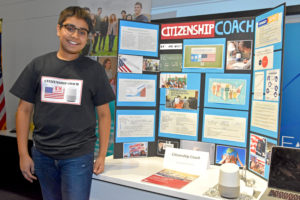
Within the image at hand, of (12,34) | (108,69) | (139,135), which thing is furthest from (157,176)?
(12,34)

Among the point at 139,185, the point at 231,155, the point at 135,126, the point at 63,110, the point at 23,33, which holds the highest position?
the point at 23,33

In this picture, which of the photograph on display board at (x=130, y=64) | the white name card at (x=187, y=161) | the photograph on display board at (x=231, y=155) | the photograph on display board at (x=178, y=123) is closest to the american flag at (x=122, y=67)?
the photograph on display board at (x=130, y=64)

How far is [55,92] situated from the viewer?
1369mm

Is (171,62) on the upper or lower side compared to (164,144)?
upper

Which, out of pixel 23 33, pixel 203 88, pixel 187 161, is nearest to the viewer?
pixel 187 161

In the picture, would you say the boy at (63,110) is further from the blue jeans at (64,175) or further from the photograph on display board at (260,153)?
the photograph on display board at (260,153)

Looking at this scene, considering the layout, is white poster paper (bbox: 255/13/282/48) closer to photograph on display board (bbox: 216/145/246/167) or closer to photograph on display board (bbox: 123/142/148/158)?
photograph on display board (bbox: 216/145/246/167)

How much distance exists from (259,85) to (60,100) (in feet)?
3.58

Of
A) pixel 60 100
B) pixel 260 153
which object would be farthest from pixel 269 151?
pixel 60 100

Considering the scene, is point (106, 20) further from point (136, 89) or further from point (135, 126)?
point (135, 126)

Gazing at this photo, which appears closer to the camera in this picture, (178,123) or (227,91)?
(227,91)

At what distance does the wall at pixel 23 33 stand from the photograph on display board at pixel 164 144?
1786 mm

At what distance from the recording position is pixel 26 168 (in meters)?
1.43

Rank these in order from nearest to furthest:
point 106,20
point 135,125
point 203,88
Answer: point 203,88
point 135,125
point 106,20
